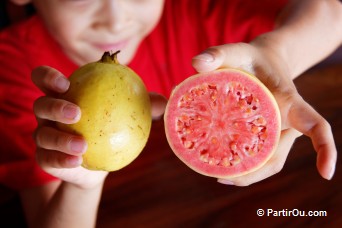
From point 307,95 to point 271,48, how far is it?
18.7 inches

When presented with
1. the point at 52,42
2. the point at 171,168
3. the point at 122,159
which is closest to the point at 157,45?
the point at 52,42

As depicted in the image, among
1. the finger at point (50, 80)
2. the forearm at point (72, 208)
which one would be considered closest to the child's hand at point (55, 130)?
the finger at point (50, 80)

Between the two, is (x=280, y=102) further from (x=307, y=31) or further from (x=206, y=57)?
(x=307, y=31)

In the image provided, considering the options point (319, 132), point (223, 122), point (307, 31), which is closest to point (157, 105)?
point (223, 122)

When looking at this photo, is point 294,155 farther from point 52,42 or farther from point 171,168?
point 52,42

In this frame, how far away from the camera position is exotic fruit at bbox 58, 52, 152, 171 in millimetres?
533

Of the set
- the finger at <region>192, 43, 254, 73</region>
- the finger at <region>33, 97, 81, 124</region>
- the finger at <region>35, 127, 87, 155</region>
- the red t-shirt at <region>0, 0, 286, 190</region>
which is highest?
the finger at <region>192, 43, 254, 73</region>

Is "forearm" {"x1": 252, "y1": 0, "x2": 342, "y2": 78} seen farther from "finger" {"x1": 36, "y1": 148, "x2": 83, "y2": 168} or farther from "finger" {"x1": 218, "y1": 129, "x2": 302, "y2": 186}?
"finger" {"x1": 36, "y1": 148, "x2": 83, "y2": 168}

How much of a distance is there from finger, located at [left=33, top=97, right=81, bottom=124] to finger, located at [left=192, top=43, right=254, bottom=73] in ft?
0.56

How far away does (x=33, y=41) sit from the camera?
3.29 ft

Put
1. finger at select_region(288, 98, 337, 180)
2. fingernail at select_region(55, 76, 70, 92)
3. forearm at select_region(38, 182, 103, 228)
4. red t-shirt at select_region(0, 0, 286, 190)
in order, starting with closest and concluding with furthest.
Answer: finger at select_region(288, 98, 337, 180) < fingernail at select_region(55, 76, 70, 92) < forearm at select_region(38, 182, 103, 228) < red t-shirt at select_region(0, 0, 286, 190)

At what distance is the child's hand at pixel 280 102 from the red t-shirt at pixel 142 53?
1.43 ft

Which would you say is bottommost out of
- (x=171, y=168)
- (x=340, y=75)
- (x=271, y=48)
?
(x=171, y=168)

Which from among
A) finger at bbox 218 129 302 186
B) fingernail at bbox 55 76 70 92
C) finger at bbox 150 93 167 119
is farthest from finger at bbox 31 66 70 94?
finger at bbox 218 129 302 186
